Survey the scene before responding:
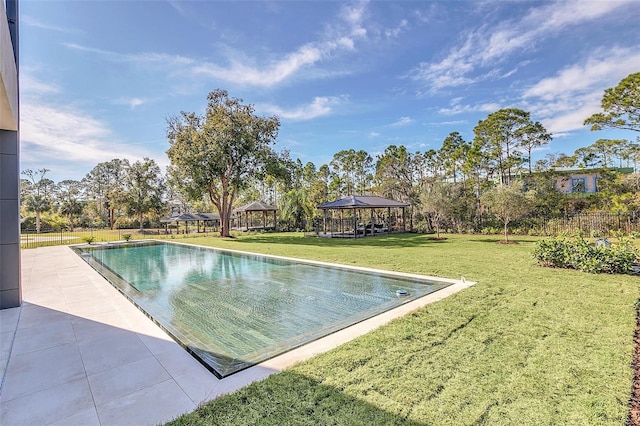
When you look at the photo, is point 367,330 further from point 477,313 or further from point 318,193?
point 318,193

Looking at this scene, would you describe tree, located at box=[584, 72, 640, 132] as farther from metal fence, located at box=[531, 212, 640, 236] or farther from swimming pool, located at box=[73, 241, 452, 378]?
swimming pool, located at box=[73, 241, 452, 378]

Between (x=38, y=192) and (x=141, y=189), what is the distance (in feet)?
87.2

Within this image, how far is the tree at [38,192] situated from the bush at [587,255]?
149 ft

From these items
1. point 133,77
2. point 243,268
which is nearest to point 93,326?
point 243,268

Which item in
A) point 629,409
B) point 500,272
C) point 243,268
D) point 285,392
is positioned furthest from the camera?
point 243,268

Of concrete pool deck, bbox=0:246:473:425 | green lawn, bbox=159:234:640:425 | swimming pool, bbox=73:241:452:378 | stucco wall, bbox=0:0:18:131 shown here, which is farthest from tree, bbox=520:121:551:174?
stucco wall, bbox=0:0:18:131

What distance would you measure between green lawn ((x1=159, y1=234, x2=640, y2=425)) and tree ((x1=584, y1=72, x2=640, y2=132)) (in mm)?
18318

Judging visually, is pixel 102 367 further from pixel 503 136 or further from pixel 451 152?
pixel 451 152

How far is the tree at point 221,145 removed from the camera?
66.9 ft

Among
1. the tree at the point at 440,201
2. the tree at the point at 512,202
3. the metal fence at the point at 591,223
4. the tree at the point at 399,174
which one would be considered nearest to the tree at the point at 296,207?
the tree at the point at 399,174

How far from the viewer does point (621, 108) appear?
58.0 feet

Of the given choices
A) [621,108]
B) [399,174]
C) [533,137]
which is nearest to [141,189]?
[399,174]

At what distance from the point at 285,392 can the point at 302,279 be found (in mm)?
5648

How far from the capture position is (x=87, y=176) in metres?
59.8
